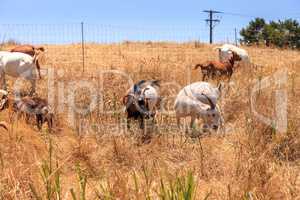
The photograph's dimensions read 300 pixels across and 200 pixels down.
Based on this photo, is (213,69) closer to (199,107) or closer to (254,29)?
(199,107)

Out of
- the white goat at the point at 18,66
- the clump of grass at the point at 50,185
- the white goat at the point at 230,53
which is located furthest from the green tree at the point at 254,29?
the clump of grass at the point at 50,185

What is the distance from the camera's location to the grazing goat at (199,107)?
6023 millimetres

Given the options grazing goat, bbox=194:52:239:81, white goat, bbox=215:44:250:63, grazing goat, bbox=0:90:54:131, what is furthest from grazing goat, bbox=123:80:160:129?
white goat, bbox=215:44:250:63

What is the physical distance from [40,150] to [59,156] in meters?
0.21

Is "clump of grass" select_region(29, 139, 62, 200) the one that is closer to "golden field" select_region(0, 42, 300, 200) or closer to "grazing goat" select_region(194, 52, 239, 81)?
"golden field" select_region(0, 42, 300, 200)

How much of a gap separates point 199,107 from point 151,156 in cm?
164

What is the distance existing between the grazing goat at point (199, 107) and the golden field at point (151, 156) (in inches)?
9.2

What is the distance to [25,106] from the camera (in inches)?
246

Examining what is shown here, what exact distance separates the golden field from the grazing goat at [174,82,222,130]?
9.2 inches

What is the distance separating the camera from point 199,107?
19.7 ft

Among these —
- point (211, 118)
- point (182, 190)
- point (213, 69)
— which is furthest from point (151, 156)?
point (213, 69)

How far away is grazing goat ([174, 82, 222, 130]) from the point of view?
6.02 metres

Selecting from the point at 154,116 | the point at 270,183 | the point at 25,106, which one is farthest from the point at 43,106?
the point at 270,183

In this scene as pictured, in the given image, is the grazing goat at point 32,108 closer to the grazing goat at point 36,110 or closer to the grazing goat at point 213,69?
the grazing goat at point 36,110
